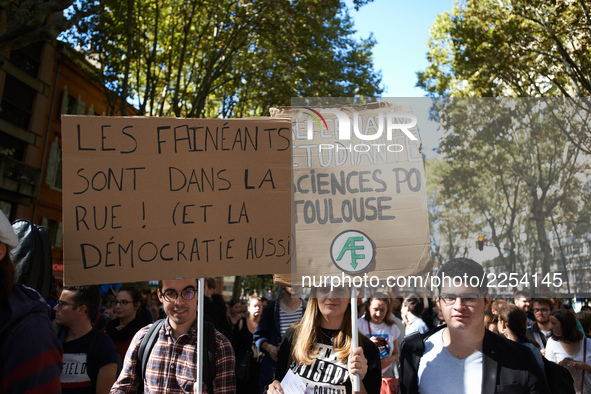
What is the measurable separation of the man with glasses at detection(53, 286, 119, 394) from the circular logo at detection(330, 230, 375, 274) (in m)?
1.67

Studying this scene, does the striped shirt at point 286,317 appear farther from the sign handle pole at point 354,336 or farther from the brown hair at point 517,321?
the sign handle pole at point 354,336

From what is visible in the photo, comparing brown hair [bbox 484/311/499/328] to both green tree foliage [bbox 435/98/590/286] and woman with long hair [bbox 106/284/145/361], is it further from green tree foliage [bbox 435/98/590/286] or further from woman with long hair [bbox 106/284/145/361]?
woman with long hair [bbox 106/284/145/361]

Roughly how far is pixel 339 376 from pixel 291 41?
13.6m

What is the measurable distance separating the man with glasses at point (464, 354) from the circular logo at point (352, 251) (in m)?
0.46

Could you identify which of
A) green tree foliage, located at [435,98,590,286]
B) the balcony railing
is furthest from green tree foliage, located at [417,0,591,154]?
the balcony railing

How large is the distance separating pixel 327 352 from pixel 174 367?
913 mm

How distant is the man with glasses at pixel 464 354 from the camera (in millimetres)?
2568

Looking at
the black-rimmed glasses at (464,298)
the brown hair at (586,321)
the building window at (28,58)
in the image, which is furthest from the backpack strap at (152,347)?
the building window at (28,58)

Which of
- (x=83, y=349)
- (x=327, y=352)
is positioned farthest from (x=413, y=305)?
(x=83, y=349)

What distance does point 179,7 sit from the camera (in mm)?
16047

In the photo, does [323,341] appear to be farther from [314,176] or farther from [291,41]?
[291,41]

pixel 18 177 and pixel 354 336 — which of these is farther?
pixel 18 177

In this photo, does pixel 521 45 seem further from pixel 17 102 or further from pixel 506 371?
pixel 17 102

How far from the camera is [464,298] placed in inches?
108
